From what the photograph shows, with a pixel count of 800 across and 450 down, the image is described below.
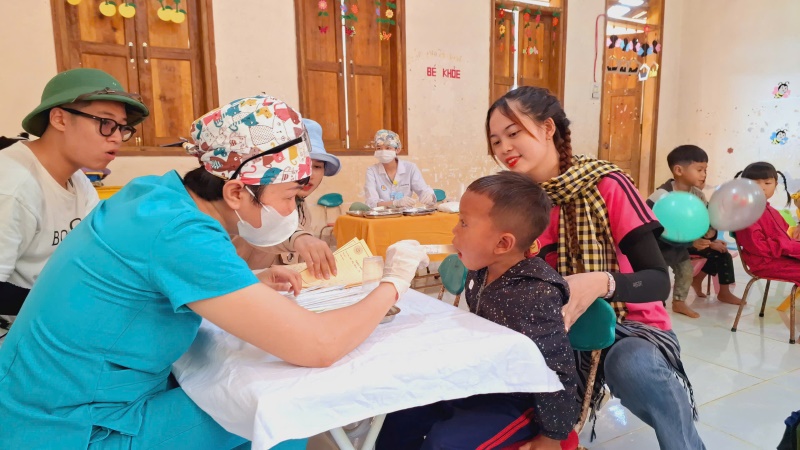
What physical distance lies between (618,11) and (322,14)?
15.8 ft

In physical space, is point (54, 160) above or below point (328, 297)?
above

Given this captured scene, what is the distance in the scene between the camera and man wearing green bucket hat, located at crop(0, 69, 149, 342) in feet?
5.35

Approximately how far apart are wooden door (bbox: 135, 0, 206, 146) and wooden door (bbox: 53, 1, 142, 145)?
9 centimetres

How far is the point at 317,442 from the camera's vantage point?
2.00m

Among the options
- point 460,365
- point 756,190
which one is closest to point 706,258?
point 756,190

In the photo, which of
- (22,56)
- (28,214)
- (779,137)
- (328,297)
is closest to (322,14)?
(22,56)

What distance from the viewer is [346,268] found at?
174 cm

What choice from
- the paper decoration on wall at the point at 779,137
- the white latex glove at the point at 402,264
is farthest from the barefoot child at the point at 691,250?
the paper decoration on wall at the point at 779,137

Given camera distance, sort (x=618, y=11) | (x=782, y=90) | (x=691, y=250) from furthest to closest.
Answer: (x=618, y=11)
(x=782, y=90)
(x=691, y=250)

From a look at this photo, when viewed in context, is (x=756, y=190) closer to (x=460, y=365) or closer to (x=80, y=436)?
(x=460, y=365)

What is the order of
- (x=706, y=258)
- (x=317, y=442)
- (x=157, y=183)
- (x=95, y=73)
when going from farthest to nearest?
(x=706, y=258), (x=317, y=442), (x=95, y=73), (x=157, y=183)

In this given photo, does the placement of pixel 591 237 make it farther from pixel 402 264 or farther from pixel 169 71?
pixel 169 71

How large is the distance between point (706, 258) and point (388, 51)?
417 centimetres

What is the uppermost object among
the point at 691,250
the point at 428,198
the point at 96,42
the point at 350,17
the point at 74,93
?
the point at 350,17
